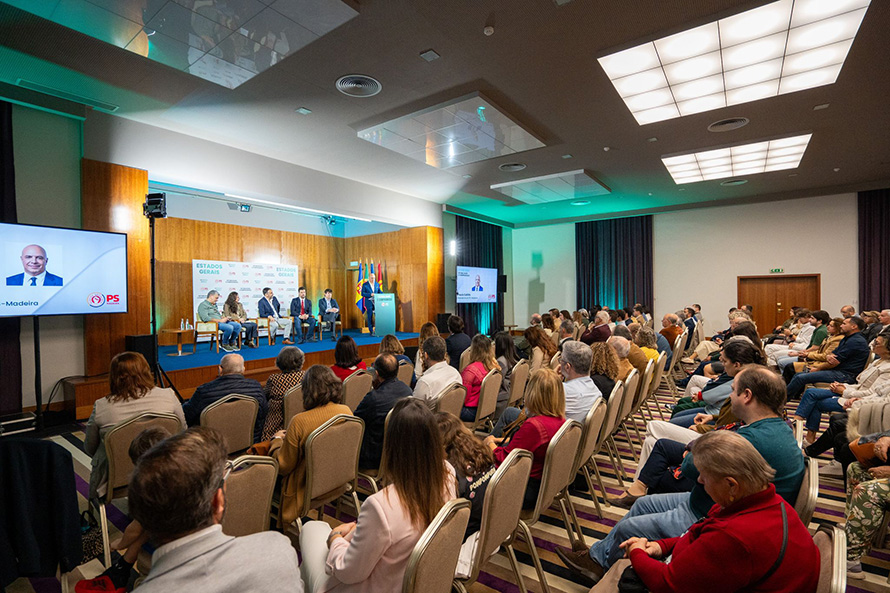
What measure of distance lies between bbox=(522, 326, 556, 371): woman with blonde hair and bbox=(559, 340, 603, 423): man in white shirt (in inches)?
88.9

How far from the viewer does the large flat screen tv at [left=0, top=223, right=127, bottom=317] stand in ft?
15.2

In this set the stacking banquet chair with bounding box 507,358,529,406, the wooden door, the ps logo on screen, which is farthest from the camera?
the wooden door

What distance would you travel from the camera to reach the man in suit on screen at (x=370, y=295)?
11896mm

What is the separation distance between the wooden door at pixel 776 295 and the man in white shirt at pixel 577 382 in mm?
10854

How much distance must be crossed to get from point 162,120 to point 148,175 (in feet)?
2.62

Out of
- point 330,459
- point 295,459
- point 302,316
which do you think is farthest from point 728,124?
point 302,316

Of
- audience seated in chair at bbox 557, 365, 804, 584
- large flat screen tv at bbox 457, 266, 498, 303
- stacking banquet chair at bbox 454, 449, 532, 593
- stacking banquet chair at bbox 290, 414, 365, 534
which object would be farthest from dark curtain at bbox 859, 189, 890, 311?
stacking banquet chair at bbox 290, 414, 365, 534

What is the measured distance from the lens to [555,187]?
32.3ft

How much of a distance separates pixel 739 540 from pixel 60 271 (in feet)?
21.5

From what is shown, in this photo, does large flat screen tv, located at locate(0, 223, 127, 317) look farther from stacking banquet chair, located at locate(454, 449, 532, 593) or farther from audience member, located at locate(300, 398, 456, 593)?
stacking banquet chair, located at locate(454, 449, 532, 593)

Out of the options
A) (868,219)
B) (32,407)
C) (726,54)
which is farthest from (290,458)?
(868,219)

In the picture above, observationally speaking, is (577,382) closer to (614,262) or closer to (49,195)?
(49,195)

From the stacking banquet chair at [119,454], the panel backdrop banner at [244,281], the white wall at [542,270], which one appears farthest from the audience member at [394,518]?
the white wall at [542,270]

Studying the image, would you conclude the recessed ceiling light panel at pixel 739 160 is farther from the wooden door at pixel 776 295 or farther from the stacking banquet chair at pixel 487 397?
the stacking banquet chair at pixel 487 397
